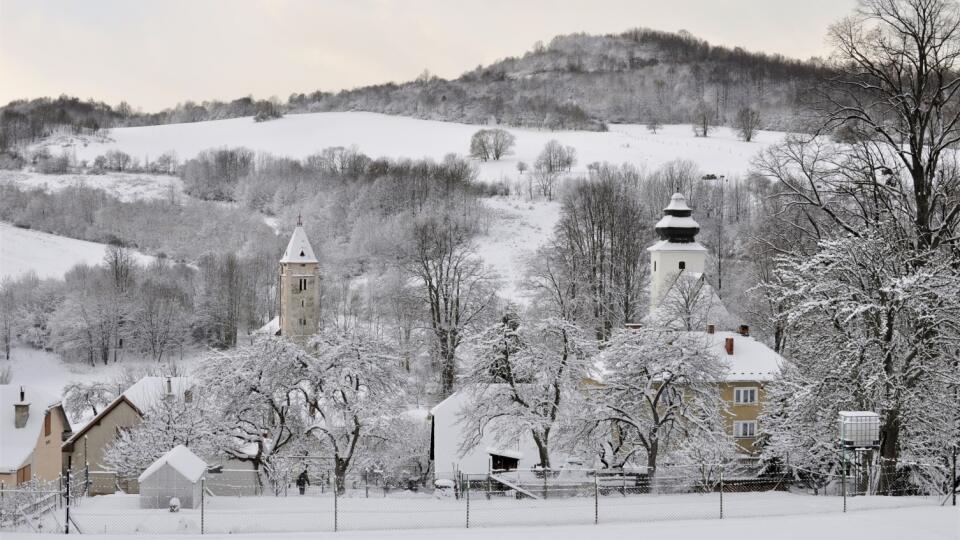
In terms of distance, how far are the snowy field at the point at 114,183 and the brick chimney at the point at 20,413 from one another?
97.5m

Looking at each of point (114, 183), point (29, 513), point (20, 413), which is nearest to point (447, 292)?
point (20, 413)

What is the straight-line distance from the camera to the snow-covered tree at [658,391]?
2902 centimetres

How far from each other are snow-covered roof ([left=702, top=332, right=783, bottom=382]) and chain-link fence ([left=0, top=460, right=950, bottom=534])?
31.5ft

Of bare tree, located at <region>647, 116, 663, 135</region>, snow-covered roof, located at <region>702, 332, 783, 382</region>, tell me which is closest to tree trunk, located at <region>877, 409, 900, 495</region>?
snow-covered roof, located at <region>702, 332, 783, 382</region>

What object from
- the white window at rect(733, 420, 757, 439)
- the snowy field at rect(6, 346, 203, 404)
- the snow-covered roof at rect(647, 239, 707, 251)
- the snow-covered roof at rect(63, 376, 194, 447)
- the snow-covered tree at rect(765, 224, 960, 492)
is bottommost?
the snowy field at rect(6, 346, 203, 404)

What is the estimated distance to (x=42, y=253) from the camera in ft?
331

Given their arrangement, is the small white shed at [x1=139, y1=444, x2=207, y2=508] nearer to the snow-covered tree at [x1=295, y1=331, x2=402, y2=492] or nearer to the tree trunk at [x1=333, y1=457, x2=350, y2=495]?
the tree trunk at [x1=333, y1=457, x2=350, y2=495]

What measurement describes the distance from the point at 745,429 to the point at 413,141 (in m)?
130

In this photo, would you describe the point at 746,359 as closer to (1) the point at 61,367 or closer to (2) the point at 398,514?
(2) the point at 398,514

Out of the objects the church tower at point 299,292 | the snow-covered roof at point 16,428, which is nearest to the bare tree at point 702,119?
the church tower at point 299,292

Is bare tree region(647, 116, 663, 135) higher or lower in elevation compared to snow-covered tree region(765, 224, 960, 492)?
higher

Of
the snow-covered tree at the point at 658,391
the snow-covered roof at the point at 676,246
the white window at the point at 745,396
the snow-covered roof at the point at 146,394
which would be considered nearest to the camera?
the snow-covered tree at the point at 658,391

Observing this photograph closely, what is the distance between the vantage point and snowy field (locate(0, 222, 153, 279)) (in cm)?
9525

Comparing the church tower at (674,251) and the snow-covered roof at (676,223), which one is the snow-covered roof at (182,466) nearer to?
the church tower at (674,251)
